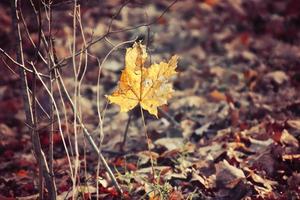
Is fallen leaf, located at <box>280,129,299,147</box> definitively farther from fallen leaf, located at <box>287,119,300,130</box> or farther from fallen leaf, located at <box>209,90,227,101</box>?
fallen leaf, located at <box>209,90,227,101</box>

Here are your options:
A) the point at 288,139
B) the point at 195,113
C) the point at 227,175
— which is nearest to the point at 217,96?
the point at 195,113

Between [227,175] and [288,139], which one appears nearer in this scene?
[227,175]

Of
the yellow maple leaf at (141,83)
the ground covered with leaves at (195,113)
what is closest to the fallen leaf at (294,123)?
the ground covered with leaves at (195,113)

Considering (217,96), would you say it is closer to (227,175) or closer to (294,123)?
(294,123)

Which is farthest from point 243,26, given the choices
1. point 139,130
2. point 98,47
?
point 139,130

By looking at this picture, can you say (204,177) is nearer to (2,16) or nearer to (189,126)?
(189,126)

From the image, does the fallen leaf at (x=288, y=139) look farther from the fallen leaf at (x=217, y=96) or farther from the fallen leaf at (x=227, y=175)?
the fallen leaf at (x=217, y=96)
